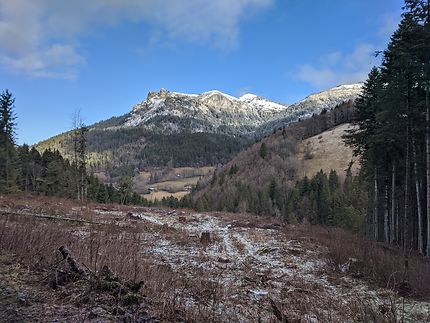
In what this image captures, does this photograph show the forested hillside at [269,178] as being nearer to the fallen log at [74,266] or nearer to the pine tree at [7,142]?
→ the pine tree at [7,142]

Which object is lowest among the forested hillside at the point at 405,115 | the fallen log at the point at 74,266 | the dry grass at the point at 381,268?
the dry grass at the point at 381,268

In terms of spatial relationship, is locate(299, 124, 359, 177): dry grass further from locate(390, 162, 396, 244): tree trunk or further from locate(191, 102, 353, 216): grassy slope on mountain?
locate(390, 162, 396, 244): tree trunk

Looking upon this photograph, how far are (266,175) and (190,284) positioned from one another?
11183 centimetres

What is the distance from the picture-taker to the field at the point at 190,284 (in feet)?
15.9

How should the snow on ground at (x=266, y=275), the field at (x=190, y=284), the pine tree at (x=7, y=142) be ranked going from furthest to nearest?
→ the pine tree at (x=7, y=142)
the snow on ground at (x=266, y=275)
the field at (x=190, y=284)

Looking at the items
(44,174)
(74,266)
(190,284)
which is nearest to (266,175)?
(44,174)

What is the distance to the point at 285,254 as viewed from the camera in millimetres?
16578

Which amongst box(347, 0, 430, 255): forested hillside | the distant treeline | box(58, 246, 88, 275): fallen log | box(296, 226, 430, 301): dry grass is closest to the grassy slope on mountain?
the distant treeline

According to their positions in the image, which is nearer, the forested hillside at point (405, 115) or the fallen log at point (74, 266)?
the fallen log at point (74, 266)

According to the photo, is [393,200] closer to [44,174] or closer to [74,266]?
[74,266]

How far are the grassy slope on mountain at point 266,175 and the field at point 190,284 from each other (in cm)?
7087

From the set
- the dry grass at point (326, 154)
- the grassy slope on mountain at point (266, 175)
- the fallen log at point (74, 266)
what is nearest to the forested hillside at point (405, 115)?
the fallen log at point (74, 266)

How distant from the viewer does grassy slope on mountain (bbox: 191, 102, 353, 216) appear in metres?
95.3

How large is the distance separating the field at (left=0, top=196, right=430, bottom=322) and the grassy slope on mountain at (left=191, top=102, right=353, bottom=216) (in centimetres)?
7087
